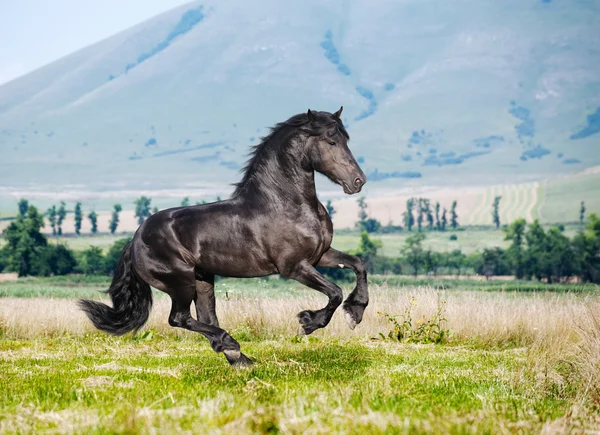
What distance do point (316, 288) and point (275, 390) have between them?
154cm

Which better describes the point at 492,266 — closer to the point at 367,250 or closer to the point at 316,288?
the point at 367,250

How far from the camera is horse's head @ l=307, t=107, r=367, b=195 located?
8539mm

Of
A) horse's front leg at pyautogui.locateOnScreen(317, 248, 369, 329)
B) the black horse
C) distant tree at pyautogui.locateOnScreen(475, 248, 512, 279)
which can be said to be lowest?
distant tree at pyautogui.locateOnScreen(475, 248, 512, 279)

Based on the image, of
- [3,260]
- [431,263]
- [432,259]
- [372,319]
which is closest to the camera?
[372,319]

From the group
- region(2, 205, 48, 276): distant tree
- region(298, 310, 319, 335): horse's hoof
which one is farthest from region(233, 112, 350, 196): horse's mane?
region(2, 205, 48, 276): distant tree

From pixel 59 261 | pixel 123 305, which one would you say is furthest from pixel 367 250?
pixel 123 305

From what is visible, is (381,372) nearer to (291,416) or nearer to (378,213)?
(291,416)

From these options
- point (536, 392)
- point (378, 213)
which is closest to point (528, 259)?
point (536, 392)

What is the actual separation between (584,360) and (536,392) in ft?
3.14

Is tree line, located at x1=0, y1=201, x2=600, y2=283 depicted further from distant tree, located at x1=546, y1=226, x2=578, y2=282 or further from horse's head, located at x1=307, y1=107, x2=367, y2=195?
horse's head, located at x1=307, y1=107, x2=367, y2=195

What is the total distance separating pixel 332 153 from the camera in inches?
341

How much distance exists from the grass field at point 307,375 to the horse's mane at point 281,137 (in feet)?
6.81

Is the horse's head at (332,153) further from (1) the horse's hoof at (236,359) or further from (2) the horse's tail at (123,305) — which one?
(2) the horse's tail at (123,305)

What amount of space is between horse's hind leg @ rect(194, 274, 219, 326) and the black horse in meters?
0.31
